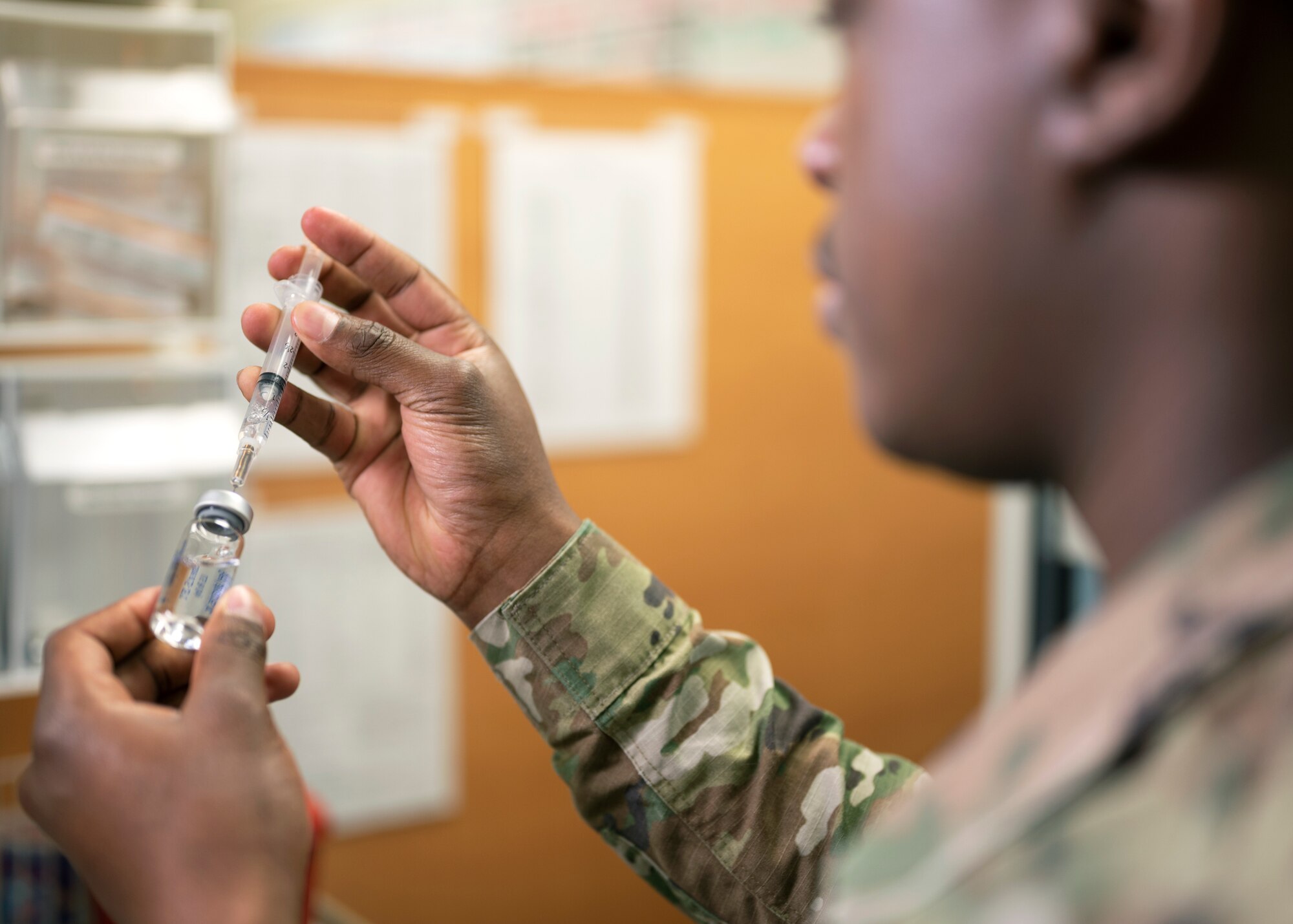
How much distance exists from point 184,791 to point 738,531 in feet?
5.61

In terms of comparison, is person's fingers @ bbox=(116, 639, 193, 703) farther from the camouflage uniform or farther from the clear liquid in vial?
the camouflage uniform

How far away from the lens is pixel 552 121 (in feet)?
6.57

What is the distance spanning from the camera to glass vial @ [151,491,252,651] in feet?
2.42

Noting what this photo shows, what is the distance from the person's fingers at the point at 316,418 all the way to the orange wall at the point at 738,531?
100cm

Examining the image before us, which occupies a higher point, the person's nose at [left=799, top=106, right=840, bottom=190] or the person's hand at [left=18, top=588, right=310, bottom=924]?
the person's nose at [left=799, top=106, right=840, bottom=190]

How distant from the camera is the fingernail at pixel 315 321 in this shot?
747mm

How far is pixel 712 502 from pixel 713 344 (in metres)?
0.29

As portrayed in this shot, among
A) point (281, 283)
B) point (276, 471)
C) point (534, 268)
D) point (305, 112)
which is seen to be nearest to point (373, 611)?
point (276, 471)

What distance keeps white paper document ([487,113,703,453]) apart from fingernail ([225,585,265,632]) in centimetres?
135

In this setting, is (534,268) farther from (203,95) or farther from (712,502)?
(203,95)

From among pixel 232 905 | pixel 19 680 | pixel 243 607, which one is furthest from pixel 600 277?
pixel 232 905

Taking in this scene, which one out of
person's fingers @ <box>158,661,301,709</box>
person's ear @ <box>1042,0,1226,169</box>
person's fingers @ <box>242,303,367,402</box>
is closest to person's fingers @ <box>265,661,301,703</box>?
person's fingers @ <box>158,661,301,709</box>

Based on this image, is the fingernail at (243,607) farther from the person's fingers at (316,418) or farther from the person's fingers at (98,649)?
the person's fingers at (316,418)

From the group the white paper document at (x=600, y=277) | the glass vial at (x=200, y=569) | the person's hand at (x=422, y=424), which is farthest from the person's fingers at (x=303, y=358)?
the white paper document at (x=600, y=277)
